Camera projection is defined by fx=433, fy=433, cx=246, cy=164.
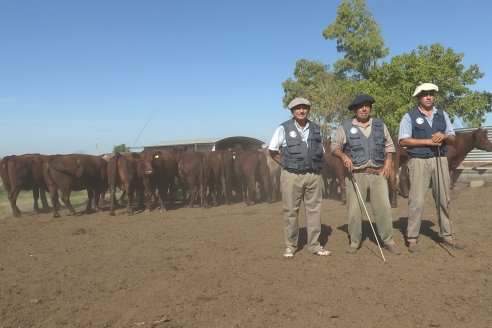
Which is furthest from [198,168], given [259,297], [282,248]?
[259,297]

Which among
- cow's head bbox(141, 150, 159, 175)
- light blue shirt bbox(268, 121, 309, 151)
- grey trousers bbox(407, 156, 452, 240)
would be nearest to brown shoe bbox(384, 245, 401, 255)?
grey trousers bbox(407, 156, 452, 240)

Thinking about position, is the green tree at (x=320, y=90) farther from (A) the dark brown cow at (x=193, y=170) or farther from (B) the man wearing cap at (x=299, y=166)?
(B) the man wearing cap at (x=299, y=166)

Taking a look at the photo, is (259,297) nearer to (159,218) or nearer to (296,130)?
(296,130)

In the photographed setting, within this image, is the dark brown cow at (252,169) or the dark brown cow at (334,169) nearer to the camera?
the dark brown cow at (334,169)

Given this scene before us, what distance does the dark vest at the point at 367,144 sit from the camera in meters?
5.74

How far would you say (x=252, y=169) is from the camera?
12875 millimetres

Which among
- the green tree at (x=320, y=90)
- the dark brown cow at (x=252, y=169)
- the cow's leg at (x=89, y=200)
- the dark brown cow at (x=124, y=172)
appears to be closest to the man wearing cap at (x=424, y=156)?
the dark brown cow at (x=252, y=169)

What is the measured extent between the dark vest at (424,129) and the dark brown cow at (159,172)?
7613 millimetres

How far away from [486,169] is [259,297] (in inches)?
447

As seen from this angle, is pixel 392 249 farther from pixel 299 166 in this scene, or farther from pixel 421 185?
pixel 299 166

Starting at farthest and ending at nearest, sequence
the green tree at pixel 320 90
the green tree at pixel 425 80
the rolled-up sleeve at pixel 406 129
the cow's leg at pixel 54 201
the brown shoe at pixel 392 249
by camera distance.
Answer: the green tree at pixel 320 90, the green tree at pixel 425 80, the cow's leg at pixel 54 201, the rolled-up sleeve at pixel 406 129, the brown shoe at pixel 392 249

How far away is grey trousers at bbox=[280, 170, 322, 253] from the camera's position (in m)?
5.74

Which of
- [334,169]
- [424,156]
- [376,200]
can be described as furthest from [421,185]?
[334,169]

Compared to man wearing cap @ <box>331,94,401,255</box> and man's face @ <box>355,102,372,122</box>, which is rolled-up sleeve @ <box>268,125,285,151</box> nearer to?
man wearing cap @ <box>331,94,401,255</box>
